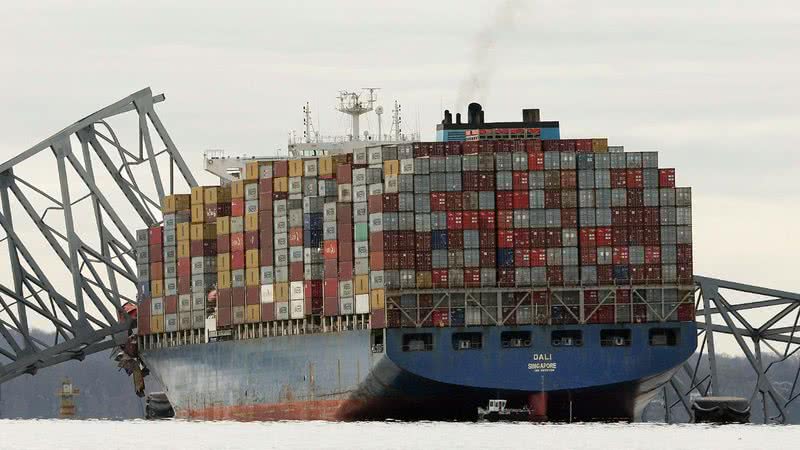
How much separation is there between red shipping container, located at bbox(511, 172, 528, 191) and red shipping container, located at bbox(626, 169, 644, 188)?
4816mm

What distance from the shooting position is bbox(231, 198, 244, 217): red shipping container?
132750 mm

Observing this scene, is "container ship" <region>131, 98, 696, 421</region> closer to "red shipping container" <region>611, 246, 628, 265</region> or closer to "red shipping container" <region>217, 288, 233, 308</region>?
"red shipping container" <region>611, 246, 628, 265</region>

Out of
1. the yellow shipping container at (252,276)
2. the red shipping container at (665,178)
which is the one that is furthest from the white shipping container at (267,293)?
the red shipping container at (665,178)

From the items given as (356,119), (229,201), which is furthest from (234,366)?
(356,119)

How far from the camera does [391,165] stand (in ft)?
396

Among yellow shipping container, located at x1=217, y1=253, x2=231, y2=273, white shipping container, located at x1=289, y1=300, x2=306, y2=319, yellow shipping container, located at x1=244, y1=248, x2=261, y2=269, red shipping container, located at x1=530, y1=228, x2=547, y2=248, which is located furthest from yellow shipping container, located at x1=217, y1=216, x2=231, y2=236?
red shipping container, located at x1=530, y1=228, x2=547, y2=248

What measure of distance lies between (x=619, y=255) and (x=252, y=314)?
22661mm

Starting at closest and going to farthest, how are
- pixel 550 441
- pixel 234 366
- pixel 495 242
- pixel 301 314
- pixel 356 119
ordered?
1. pixel 550 441
2. pixel 495 242
3. pixel 301 314
4. pixel 234 366
5. pixel 356 119

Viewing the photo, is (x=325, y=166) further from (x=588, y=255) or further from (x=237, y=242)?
(x=588, y=255)

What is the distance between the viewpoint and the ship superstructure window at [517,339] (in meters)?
119

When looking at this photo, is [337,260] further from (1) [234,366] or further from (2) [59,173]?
(2) [59,173]

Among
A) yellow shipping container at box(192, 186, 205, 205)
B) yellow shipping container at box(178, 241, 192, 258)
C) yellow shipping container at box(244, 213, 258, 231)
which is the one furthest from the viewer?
yellow shipping container at box(192, 186, 205, 205)

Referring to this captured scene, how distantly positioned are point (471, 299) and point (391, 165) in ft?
25.3

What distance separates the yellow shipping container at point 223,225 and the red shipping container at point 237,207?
72cm
